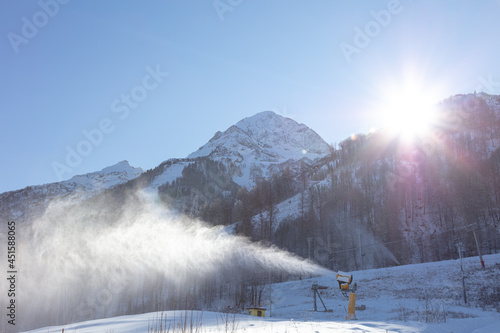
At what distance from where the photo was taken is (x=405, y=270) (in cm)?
4688

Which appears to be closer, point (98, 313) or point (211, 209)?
point (98, 313)

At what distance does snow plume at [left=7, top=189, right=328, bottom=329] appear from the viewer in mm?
71750

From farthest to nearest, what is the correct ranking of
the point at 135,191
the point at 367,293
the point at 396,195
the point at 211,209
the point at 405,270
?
the point at 135,191 < the point at 211,209 < the point at 396,195 < the point at 405,270 < the point at 367,293

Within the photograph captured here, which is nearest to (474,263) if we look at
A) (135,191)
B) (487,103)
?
(487,103)

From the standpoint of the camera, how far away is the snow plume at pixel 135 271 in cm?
7175

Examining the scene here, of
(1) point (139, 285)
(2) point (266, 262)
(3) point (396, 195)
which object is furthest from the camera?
(3) point (396, 195)

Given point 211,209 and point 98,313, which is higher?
point 211,209

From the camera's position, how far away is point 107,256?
86500mm

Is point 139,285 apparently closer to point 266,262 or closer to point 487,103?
point 266,262

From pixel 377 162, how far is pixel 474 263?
7990 centimetres

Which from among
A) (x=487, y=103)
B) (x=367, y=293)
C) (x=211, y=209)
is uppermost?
(x=487, y=103)

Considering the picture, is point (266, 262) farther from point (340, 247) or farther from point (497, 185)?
point (497, 185)

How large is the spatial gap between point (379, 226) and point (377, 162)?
3669 cm

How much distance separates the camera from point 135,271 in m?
87.3
